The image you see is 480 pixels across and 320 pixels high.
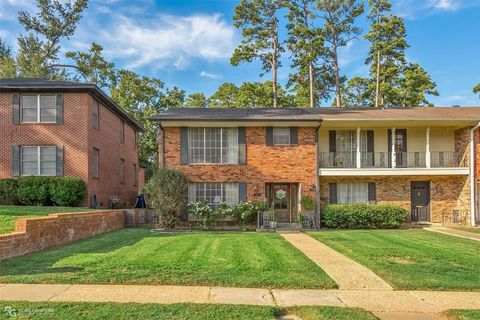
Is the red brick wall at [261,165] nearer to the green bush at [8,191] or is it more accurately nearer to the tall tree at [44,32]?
the green bush at [8,191]

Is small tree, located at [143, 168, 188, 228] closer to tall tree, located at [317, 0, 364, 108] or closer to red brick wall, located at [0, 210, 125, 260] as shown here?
red brick wall, located at [0, 210, 125, 260]

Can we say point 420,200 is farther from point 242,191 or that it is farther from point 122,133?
point 122,133

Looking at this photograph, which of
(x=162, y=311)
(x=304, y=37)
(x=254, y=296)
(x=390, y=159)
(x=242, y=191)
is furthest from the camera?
(x=304, y=37)

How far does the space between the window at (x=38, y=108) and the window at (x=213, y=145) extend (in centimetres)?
619

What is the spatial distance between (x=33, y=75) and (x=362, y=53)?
96.5 feet

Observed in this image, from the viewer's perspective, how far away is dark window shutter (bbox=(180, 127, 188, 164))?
59.3 ft

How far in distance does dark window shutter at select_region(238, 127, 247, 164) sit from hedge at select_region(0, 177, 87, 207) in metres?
7.12

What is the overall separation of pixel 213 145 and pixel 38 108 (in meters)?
8.00

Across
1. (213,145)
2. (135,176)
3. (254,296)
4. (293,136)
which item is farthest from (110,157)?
(254,296)

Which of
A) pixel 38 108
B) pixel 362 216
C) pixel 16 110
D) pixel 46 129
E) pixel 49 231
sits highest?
pixel 38 108

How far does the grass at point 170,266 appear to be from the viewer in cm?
686

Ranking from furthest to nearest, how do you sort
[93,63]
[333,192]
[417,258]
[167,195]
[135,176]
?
1. [93,63]
2. [135,176]
3. [333,192]
4. [167,195]
5. [417,258]

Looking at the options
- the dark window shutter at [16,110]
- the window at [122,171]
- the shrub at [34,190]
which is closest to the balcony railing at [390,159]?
the window at [122,171]

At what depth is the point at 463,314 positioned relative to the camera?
17.6ft
